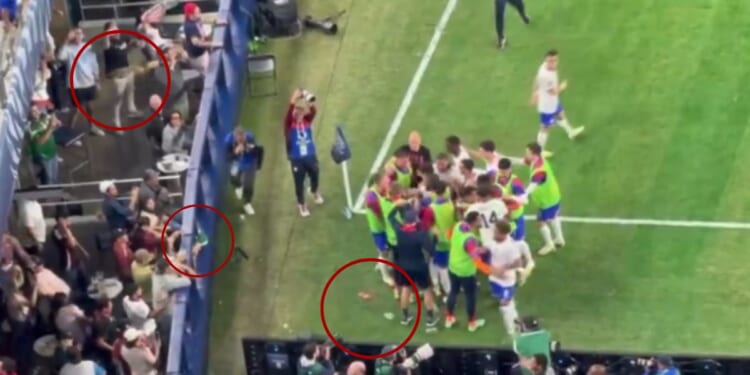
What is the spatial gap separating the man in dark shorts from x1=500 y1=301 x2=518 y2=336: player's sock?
2.92ft

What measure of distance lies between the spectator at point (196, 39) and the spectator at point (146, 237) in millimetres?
3668

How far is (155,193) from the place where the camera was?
2323 cm

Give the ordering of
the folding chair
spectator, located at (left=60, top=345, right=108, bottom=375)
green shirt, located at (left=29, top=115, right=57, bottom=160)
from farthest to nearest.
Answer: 1. the folding chair
2. green shirt, located at (left=29, top=115, right=57, bottom=160)
3. spectator, located at (left=60, top=345, right=108, bottom=375)

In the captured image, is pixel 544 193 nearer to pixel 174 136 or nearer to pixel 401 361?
pixel 401 361

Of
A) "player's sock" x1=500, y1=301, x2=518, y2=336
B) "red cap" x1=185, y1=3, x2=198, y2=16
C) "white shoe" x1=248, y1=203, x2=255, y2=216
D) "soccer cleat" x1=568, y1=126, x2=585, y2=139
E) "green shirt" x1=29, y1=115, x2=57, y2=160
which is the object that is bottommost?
"white shoe" x1=248, y1=203, x2=255, y2=216

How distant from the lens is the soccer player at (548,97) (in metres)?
24.2

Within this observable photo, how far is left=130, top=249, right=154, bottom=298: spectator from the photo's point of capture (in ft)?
73.4

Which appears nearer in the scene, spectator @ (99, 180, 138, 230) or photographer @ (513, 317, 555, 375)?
photographer @ (513, 317, 555, 375)

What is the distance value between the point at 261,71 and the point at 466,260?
7222 mm

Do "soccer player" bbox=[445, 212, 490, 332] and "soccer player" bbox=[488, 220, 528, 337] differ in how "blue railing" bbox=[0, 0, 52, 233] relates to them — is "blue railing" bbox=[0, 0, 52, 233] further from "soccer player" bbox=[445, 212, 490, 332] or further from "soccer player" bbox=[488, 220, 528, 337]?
"soccer player" bbox=[488, 220, 528, 337]

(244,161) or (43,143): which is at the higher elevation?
(43,143)

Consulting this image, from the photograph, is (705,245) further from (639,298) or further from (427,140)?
(427,140)

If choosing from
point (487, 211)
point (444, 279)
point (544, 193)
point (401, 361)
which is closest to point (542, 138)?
point (544, 193)

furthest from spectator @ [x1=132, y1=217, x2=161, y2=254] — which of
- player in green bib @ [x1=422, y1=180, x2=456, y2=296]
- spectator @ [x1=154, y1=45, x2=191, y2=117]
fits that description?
player in green bib @ [x1=422, y1=180, x2=456, y2=296]
